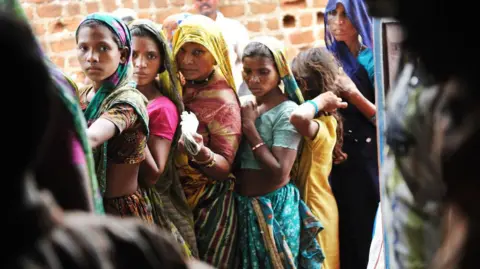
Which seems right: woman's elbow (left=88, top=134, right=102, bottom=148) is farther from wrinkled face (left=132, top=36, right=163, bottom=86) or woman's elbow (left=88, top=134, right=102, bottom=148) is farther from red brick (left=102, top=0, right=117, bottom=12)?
red brick (left=102, top=0, right=117, bottom=12)

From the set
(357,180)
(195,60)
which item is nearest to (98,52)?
(195,60)

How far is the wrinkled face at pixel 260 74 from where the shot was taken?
459 cm

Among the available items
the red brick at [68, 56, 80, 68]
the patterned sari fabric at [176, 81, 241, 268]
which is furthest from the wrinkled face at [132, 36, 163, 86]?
the red brick at [68, 56, 80, 68]

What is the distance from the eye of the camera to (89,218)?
1078 millimetres

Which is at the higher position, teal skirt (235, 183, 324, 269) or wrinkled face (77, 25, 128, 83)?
wrinkled face (77, 25, 128, 83)

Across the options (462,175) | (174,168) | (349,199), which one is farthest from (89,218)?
(349,199)

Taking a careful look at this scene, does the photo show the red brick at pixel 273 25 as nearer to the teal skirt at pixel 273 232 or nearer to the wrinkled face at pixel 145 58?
the teal skirt at pixel 273 232

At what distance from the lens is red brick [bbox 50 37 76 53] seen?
688cm

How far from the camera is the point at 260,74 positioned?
181 inches

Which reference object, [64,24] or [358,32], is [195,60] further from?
[64,24]

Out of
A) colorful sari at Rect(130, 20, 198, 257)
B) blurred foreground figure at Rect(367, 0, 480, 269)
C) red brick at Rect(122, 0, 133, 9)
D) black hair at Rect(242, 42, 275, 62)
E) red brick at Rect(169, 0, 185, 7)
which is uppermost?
blurred foreground figure at Rect(367, 0, 480, 269)

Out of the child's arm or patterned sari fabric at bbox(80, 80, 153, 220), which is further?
the child's arm

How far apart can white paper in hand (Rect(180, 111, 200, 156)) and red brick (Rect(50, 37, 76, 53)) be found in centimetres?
297

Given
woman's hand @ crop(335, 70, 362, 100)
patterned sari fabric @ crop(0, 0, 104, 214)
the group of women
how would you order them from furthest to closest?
woman's hand @ crop(335, 70, 362, 100) < the group of women < patterned sari fabric @ crop(0, 0, 104, 214)
